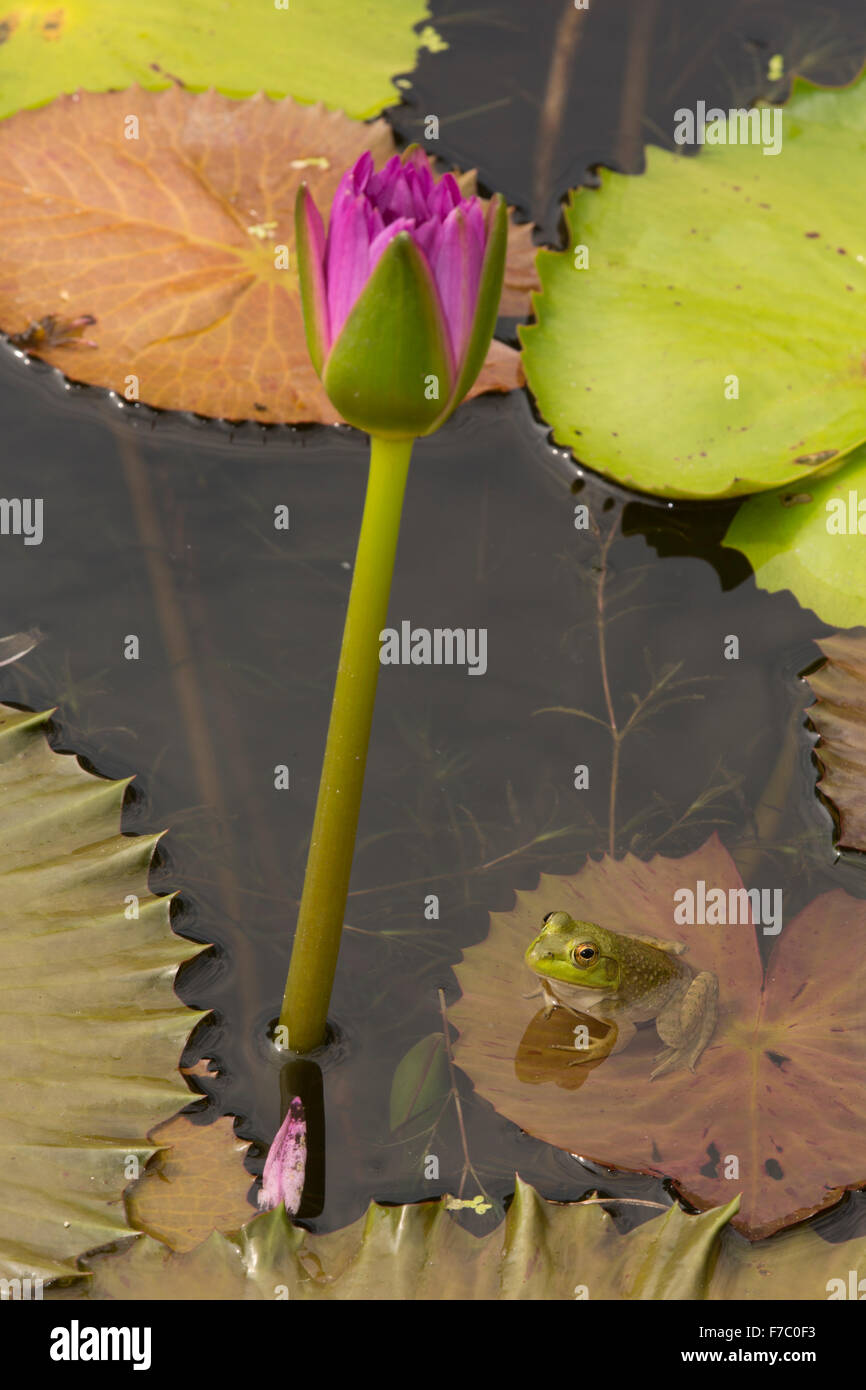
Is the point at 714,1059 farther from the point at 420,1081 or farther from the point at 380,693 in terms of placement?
the point at 380,693

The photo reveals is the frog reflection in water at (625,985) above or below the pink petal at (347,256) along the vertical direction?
below

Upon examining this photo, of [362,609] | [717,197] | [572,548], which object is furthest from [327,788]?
[717,197]

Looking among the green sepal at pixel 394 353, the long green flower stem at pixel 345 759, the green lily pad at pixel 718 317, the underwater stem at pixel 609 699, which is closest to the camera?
the green sepal at pixel 394 353

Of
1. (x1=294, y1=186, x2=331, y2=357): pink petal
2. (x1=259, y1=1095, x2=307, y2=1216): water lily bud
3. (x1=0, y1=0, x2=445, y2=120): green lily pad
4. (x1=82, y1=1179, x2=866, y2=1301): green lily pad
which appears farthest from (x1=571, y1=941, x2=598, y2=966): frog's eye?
(x1=0, y1=0, x2=445, y2=120): green lily pad

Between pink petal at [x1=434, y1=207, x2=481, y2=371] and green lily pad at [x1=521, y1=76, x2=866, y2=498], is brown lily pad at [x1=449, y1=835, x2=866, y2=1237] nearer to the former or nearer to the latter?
green lily pad at [x1=521, y1=76, x2=866, y2=498]

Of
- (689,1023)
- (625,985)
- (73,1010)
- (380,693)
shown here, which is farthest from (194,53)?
(689,1023)

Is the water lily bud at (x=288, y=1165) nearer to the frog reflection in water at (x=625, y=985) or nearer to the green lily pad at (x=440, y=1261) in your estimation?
the green lily pad at (x=440, y=1261)

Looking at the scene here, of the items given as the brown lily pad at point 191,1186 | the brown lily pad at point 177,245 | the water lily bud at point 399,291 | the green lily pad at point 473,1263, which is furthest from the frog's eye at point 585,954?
the brown lily pad at point 177,245
